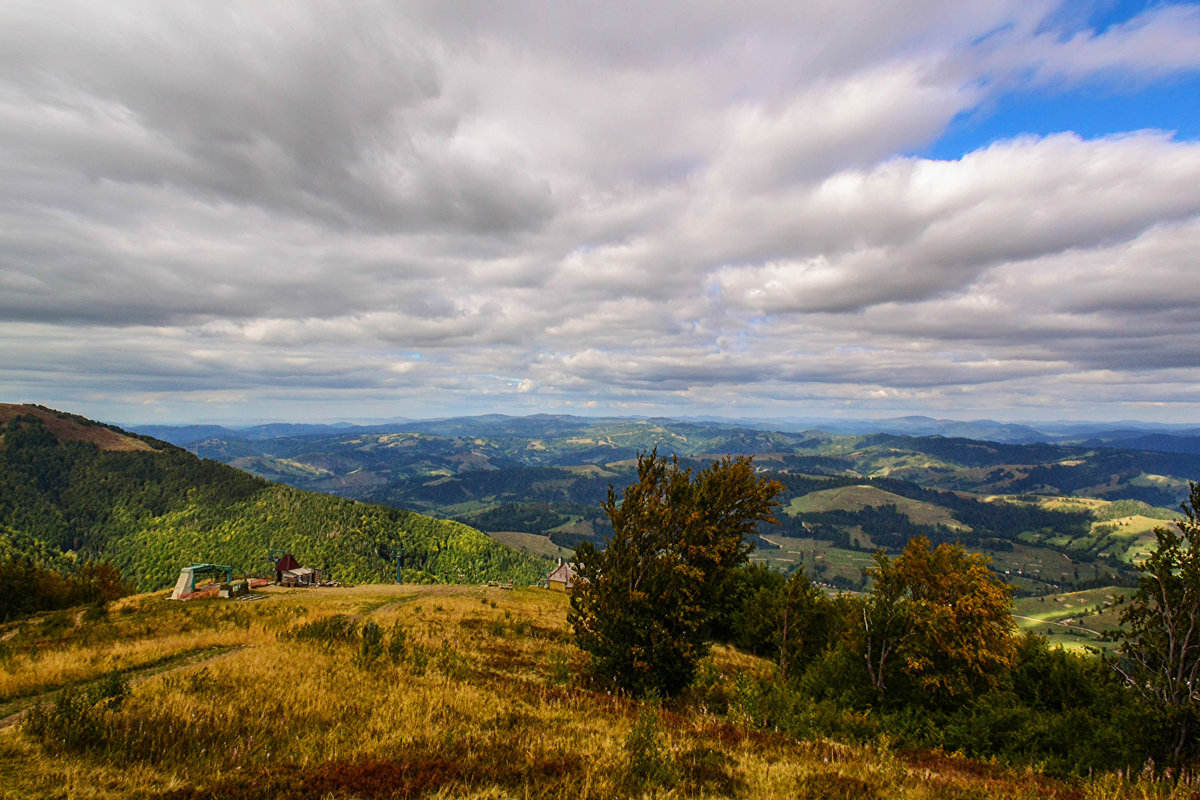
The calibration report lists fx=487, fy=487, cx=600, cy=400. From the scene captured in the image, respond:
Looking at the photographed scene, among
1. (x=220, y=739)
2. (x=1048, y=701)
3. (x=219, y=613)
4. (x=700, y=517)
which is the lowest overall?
(x=1048, y=701)

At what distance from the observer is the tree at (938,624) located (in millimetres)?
22531

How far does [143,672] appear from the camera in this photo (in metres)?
14.5

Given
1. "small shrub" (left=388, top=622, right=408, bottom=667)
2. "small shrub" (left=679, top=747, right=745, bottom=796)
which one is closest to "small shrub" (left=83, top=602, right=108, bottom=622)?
"small shrub" (left=388, top=622, right=408, bottom=667)

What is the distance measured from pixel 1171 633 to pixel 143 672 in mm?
32345

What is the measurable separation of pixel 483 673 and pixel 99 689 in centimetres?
1007

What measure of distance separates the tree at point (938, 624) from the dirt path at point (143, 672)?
25645 millimetres

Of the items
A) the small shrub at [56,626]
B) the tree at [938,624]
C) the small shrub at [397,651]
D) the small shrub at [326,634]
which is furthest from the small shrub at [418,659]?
the small shrub at [56,626]

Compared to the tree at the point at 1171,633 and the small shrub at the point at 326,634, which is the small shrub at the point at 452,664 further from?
the tree at the point at 1171,633

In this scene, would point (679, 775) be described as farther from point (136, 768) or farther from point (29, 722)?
point (29, 722)

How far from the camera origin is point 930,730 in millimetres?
20594

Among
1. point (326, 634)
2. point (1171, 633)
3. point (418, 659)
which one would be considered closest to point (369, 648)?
point (418, 659)

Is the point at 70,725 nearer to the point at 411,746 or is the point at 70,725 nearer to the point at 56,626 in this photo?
the point at 411,746

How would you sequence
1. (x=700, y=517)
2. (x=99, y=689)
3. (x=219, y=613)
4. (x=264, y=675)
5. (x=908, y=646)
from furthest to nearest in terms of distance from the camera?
(x=219, y=613)
(x=908, y=646)
(x=700, y=517)
(x=264, y=675)
(x=99, y=689)

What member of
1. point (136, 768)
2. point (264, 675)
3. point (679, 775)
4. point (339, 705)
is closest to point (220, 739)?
point (136, 768)
